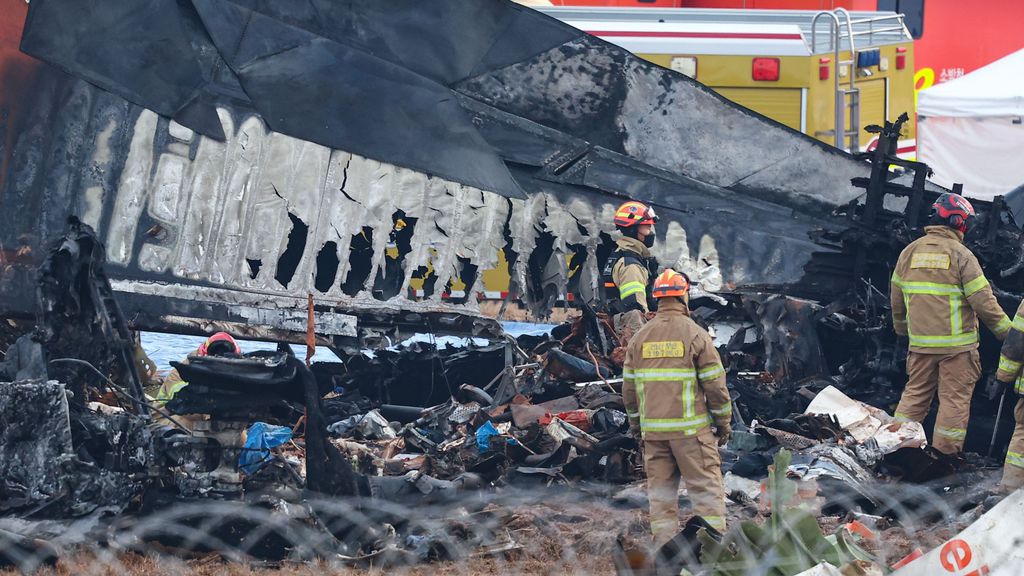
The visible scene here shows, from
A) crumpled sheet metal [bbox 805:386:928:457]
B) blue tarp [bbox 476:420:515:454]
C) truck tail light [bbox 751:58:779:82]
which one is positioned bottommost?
blue tarp [bbox 476:420:515:454]

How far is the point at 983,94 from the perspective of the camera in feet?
51.0

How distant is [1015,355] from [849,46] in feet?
19.7

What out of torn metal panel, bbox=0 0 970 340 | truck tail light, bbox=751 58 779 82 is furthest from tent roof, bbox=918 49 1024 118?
torn metal panel, bbox=0 0 970 340

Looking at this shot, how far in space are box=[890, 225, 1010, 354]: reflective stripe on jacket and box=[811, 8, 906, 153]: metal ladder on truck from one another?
357 centimetres

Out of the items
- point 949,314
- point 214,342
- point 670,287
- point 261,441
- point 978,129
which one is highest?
point 978,129

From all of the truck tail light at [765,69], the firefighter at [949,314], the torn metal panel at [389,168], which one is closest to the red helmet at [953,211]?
the firefighter at [949,314]

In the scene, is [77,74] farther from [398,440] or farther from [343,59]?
[398,440]

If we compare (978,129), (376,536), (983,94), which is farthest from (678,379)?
(978,129)

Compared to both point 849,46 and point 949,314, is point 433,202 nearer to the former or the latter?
point 949,314

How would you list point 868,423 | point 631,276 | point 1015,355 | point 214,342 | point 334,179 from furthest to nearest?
point 334,179
point 631,276
point 868,423
point 214,342
point 1015,355

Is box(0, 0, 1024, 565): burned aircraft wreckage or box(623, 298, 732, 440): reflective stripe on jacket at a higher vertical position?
box(0, 0, 1024, 565): burned aircraft wreckage

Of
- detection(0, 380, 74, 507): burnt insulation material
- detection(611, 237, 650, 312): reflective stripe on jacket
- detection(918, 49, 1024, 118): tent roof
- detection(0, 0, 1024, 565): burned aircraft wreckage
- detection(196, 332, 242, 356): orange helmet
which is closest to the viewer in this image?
detection(0, 380, 74, 507): burnt insulation material

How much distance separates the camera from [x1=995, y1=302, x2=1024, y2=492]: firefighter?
7.21 metres

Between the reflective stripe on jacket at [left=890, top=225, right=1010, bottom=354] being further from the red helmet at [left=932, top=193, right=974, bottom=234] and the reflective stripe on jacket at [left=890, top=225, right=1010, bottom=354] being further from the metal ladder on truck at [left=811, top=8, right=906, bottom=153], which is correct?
the metal ladder on truck at [left=811, top=8, right=906, bottom=153]
